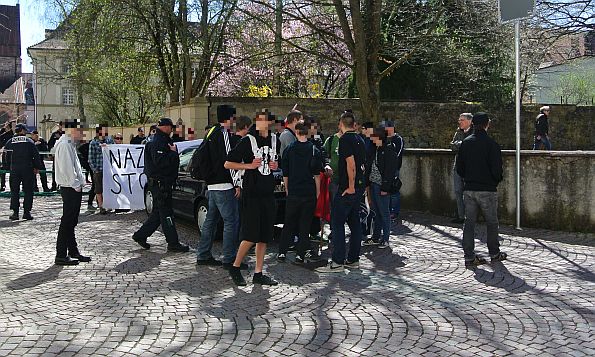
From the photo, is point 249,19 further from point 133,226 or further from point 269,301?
point 269,301

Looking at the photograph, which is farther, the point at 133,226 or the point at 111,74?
the point at 111,74

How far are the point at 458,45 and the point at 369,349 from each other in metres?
13.2

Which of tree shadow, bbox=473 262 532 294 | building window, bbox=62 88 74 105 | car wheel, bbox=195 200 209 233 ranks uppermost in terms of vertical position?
building window, bbox=62 88 74 105

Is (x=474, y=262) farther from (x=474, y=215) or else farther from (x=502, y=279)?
(x=502, y=279)

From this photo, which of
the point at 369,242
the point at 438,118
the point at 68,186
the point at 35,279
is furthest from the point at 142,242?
the point at 438,118

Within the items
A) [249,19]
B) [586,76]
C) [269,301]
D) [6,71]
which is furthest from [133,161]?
[6,71]

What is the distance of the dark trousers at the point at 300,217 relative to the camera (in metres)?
8.09

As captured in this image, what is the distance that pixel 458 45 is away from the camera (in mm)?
16969

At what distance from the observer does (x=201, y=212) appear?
10.4 m

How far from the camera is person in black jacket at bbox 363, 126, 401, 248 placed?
9320mm

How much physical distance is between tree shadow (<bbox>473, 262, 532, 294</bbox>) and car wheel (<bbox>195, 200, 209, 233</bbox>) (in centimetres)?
427

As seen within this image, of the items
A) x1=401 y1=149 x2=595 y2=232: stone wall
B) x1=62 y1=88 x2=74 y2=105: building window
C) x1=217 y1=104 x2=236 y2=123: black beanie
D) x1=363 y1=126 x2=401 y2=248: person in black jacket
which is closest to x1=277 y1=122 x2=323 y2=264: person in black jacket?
x1=217 y1=104 x2=236 y2=123: black beanie

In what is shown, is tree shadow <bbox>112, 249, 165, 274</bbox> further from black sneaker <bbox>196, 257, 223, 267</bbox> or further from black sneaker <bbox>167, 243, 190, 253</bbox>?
black sneaker <bbox>196, 257, 223, 267</bbox>

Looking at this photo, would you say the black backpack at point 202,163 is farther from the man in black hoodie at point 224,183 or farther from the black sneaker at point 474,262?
the black sneaker at point 474,262
